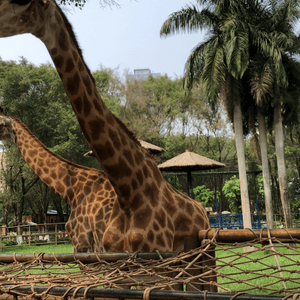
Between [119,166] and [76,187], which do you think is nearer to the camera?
[119,166]

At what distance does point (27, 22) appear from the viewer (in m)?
2.68

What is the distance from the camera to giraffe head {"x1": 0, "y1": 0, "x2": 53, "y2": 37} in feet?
8.28

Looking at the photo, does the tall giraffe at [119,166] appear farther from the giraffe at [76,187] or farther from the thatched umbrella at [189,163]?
the thatched umbrella at [189,163]

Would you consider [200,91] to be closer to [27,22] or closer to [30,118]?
[30,118]

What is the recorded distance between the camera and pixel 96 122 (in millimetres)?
3143

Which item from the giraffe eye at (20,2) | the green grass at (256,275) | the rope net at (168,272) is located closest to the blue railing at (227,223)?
the green grass at (256,275)

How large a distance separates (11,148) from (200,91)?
51.4ft

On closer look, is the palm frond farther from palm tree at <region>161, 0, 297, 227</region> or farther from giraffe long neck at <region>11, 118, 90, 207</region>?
giraffe long neck at <region>11, 118, 90, 207</region>

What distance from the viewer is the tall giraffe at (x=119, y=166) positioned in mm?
3004

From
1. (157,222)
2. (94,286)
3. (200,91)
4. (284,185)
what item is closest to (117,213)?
(157,222)

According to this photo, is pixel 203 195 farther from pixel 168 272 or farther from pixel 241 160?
pixel 168 272

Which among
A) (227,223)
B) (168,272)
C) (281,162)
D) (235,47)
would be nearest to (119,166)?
(168,272)

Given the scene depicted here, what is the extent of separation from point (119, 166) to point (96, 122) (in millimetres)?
441

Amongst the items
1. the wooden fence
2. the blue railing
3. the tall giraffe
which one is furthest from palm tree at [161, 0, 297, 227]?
the tall giraffe
